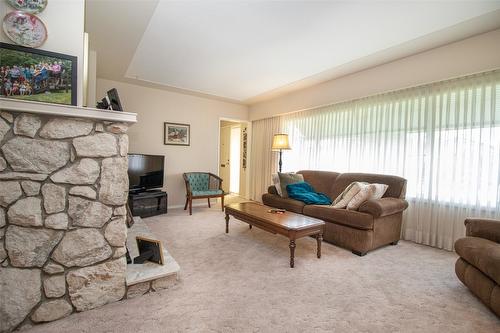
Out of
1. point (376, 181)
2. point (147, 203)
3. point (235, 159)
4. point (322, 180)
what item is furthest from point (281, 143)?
point (147, 203)

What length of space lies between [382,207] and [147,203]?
3.74 meters

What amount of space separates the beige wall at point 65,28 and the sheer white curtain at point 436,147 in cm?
377

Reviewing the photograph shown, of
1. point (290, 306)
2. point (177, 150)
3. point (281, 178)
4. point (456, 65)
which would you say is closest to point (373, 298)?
point (290, 306)

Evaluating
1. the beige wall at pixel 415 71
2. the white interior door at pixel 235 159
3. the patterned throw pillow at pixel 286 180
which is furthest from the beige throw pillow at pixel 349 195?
the white interior door at pixel 235 159

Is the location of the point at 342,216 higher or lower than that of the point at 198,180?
lower

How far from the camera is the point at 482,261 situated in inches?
65.3

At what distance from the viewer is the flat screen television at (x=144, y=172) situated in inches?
163

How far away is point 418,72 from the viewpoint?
3084mm

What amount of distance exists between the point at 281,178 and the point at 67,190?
118 inches

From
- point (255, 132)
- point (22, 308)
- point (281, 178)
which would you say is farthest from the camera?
point (255, 132)

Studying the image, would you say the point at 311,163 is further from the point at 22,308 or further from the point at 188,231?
the point at 22,308

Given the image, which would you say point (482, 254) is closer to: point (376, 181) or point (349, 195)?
point (349, 195)

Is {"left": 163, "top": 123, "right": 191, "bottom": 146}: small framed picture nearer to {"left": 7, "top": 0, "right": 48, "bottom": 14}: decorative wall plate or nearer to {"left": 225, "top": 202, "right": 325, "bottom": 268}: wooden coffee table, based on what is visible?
{"left": 225, "top": 202, "right": 325, "bottom": 268}: wooden coffee table

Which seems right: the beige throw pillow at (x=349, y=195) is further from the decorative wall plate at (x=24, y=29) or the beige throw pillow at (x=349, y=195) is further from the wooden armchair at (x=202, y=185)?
the decorative wall plate at (x=24, y=29)
